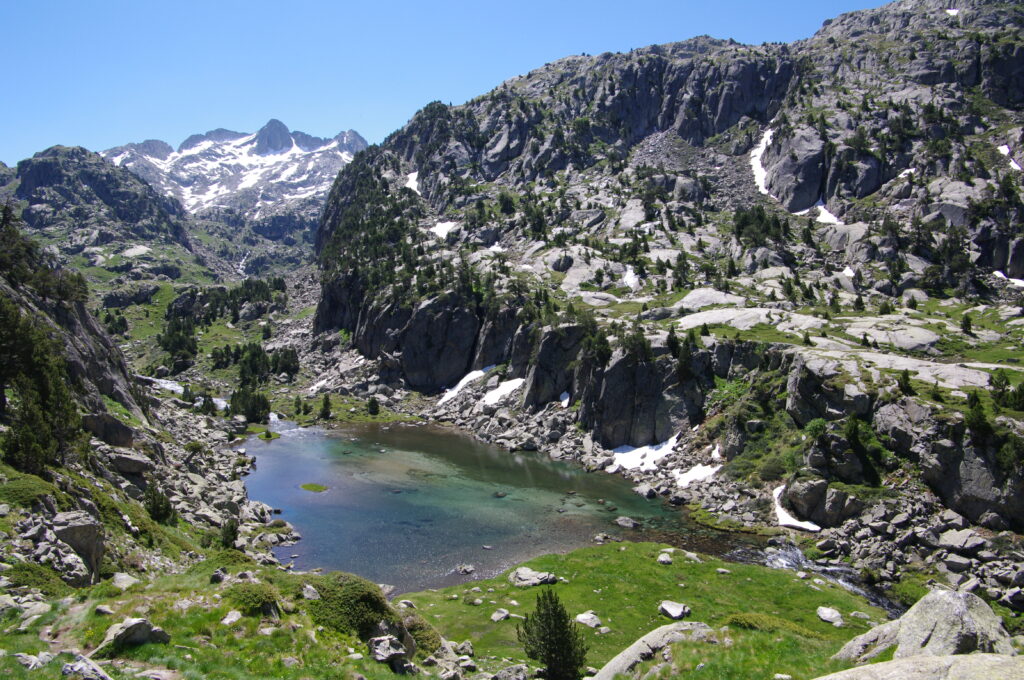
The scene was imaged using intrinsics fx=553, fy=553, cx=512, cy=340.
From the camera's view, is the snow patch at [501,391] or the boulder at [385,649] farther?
the snow patch at [501,391]

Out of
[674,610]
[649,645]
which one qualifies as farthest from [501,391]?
[649,645]

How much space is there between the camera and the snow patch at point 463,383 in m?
129

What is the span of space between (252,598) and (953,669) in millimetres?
20467

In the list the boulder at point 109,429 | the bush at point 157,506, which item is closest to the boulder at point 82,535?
the bush at point 157,506

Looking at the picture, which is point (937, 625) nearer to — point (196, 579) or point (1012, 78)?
point (196, 579)

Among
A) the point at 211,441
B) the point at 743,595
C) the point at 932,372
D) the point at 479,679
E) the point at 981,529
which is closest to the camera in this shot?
the point at 479,679

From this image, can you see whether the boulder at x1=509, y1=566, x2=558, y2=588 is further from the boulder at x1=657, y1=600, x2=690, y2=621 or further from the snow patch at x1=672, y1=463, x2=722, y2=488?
the snow patch at x1=672, y1=463, x2=722, y2=488

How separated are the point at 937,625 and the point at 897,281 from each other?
126 m

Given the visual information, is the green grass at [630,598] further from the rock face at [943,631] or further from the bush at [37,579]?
the bush at [37,579]

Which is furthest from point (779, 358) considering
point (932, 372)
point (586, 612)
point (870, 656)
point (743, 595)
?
point (870, 656)

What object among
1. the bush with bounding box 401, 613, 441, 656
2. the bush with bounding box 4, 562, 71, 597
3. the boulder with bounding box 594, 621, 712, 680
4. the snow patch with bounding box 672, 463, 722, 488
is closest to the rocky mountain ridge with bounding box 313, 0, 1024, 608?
the snow patch with bounding box 672, 463, 722, 488

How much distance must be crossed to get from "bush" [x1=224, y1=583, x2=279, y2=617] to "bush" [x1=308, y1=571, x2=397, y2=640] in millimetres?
1784

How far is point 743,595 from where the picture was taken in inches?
1591

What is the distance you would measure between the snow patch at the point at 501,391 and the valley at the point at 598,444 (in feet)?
2.01
